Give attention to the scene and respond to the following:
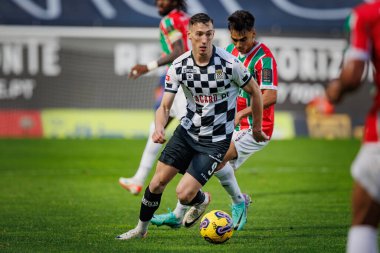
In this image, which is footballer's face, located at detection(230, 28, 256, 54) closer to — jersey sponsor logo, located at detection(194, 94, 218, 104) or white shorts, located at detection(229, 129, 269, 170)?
white shorts, located at detection(229, 129, 269, 170)

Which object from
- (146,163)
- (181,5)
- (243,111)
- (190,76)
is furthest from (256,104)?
(181,5)

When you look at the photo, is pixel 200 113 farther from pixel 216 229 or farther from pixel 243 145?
pixel 243 145

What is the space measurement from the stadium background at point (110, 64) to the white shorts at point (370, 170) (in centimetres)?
1765

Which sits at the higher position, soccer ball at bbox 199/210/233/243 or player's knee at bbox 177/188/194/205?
player's knee at bbox 177/188/194/205

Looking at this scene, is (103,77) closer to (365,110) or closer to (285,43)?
(285,43)

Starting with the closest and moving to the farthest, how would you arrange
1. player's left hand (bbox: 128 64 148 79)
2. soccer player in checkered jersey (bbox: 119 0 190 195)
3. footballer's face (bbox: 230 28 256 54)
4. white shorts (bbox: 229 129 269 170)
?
footballer's face (bbox: 230 28 256 54) < white shorts (bbox: 229 129 269 170) < player's left hand (bbox: 128 64 148 79) < soccer player in checkered jersey (bbox: 119 0 190 195)

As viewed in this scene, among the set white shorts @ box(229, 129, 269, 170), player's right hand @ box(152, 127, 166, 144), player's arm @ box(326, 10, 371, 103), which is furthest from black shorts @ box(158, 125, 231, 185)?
player's arm @ box(326, 10, 371, 103)

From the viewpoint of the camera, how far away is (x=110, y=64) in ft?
75.6

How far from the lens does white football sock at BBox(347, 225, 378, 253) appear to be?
5211 millimetres

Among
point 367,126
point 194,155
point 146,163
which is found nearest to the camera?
point 367,126

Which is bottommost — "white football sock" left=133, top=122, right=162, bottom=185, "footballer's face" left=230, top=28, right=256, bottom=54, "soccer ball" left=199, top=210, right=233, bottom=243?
"white football sock" left=133, top=122, right=162, bottom=185

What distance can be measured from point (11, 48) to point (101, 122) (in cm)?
299

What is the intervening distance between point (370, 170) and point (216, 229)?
312 cm

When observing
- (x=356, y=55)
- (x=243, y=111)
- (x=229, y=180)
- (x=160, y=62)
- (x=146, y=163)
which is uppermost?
(x=356, y=55)
